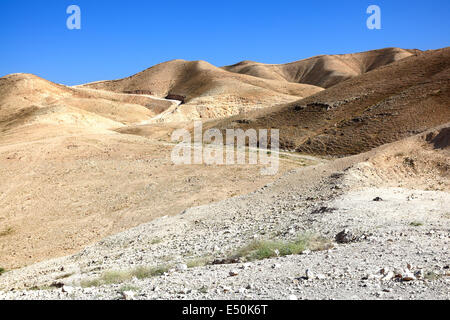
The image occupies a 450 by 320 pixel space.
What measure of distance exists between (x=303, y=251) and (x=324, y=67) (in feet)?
456

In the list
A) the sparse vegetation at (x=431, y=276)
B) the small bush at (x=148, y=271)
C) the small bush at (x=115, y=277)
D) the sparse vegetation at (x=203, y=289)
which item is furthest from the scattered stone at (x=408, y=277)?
the small bush at (x=115, y=277)

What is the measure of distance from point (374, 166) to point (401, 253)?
334 inches

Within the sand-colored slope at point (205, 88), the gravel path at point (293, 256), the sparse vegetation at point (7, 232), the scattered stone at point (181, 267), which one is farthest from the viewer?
the sand-colored slope at point (205, 88)

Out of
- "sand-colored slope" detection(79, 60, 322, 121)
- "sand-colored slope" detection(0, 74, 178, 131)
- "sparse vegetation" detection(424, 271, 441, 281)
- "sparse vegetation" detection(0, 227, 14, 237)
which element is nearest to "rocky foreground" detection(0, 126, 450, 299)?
"sparse vegetation" detection(424, 271, 441, 281)

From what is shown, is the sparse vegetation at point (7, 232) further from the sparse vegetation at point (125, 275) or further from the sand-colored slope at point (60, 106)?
the sand-colored slope at point (60, 106)

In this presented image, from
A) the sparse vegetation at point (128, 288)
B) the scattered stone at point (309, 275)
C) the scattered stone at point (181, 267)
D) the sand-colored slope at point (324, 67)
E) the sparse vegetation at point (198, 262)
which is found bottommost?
the sparse vegetation at point (198, 262)

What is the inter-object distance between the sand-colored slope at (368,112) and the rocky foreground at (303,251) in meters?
15.8

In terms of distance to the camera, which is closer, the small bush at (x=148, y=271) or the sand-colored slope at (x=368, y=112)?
the small bush at (x=148, y=271)

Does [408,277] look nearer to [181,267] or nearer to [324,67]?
[181,267]

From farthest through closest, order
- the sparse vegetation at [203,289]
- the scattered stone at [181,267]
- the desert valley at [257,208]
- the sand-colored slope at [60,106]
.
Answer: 1. the sand-colored slope at [60,106]
2. the scattered stone at [181,267]
3. the desert valley at [257,208]
4. the sparse vegetation at [203,289]

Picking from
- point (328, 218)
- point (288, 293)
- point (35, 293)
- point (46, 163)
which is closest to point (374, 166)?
point (328, 218)

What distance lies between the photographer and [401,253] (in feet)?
20.8

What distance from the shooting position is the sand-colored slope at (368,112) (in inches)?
1195

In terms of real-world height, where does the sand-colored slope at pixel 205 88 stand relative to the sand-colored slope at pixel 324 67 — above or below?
below
